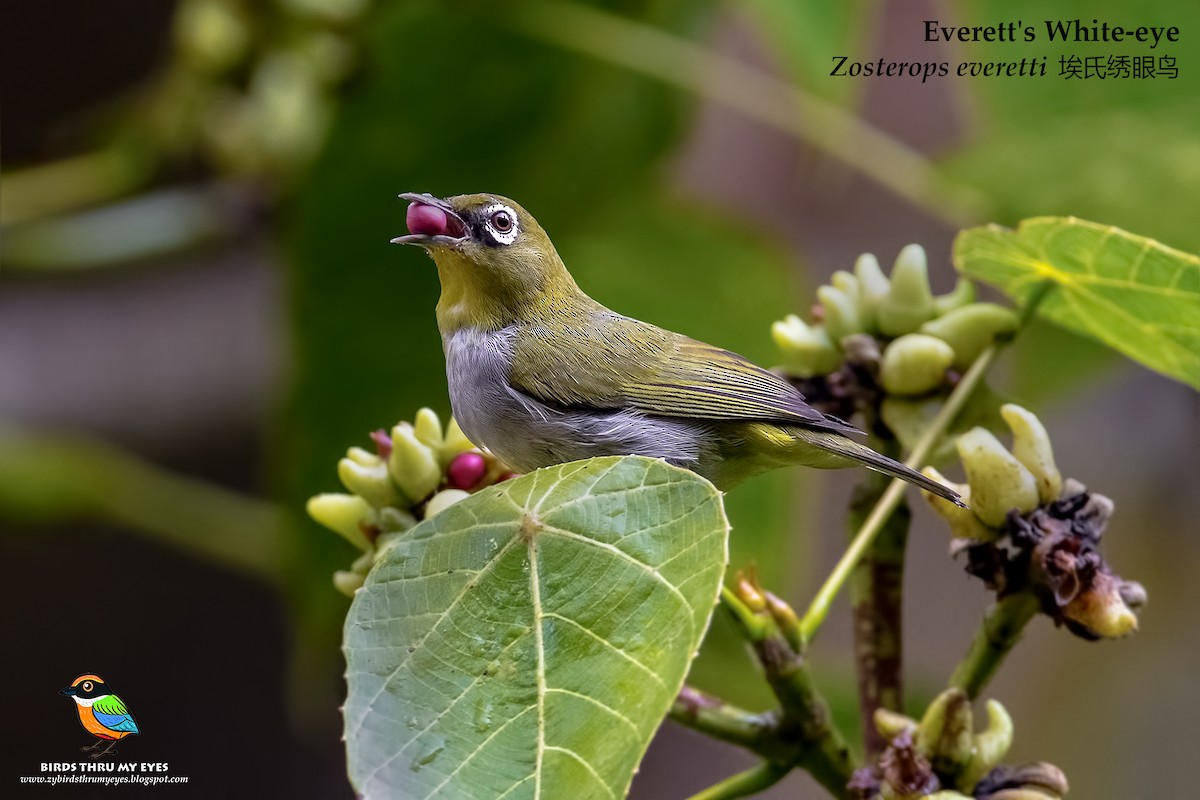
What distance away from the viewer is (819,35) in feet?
3.59

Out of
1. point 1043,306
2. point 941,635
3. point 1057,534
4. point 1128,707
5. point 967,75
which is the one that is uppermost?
point 967,75

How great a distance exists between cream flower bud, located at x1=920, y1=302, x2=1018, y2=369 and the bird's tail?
97 mm

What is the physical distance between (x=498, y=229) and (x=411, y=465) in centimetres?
18

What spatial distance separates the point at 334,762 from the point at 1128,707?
1.43m

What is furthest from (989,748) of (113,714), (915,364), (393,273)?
(393,273)

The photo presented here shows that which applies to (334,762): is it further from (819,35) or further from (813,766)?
(819,35)

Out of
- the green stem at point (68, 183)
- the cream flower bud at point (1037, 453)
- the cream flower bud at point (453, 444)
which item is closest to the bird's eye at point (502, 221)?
the cream flower bud at point (453, 444)

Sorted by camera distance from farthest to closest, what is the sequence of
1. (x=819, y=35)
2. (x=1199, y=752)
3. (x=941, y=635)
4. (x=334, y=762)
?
(x=1199, y=752) → (x=941, y=635) → (x=819, y=35) → (x=334, y=762)

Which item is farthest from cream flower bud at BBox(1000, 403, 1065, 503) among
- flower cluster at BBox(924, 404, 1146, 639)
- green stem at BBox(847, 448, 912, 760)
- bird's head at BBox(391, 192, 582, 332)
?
bird's head at BBox(391, 192, 582, 332)

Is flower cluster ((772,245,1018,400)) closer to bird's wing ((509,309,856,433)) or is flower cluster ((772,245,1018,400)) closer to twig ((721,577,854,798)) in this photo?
bird's wing ((509,309,856,433))

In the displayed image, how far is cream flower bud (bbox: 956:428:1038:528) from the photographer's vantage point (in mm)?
713

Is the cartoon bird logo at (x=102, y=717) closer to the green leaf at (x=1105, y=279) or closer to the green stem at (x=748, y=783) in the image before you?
the green stem at (x=748, y=783)

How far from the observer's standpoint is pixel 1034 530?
711mm

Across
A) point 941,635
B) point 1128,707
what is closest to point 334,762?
point 941,635
